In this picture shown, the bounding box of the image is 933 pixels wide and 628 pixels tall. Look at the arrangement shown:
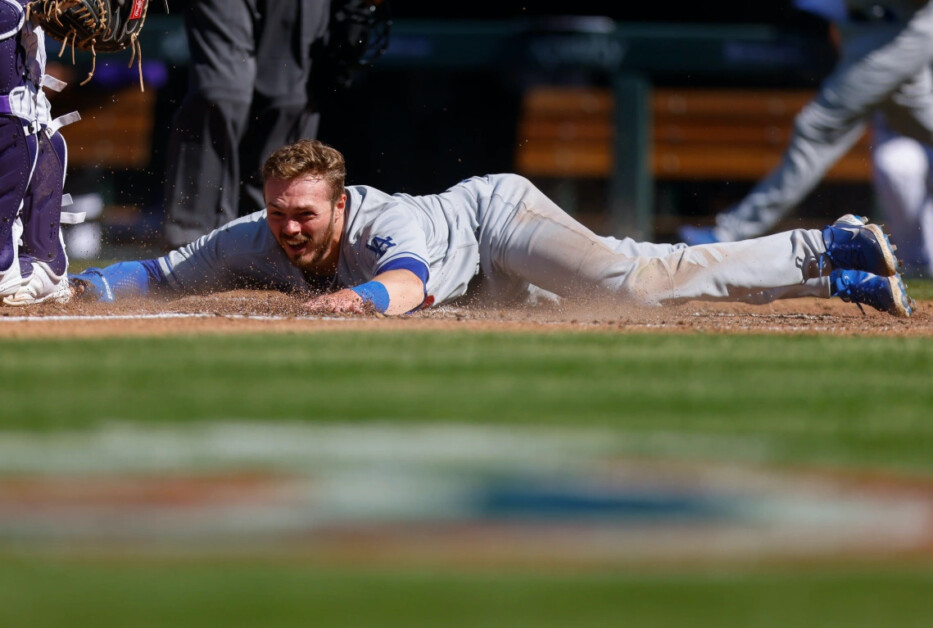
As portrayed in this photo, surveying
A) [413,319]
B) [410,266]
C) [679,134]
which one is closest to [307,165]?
[410,266]

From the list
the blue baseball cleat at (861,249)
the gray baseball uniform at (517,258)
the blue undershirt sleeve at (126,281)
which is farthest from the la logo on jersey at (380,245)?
the blue baseball cleat at (861,249)

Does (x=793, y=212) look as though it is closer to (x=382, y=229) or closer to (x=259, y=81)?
(x=259, y=81)

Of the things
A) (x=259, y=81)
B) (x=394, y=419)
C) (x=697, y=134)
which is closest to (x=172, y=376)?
(x=394, y=419)

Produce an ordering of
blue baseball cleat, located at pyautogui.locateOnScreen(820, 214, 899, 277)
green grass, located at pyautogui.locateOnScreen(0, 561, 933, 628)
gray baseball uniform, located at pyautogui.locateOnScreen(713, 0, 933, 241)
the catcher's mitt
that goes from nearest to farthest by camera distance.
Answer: green grass, located at pyautogui.locateOnScreen(0, 561, 933, 628) → the catcher's mitt → blue baseball cleat, located at pyautogui.locateOnScreen(820, 214, 899, 277) → gray baseball uniform, located at pyautogui.locateOnScreen(713, 0, 933, 241)

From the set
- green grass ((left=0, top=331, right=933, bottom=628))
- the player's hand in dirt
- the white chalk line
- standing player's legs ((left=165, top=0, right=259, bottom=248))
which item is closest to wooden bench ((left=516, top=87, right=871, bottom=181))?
standing player's legs ((left=165, top=0, right=259, bottom=248))

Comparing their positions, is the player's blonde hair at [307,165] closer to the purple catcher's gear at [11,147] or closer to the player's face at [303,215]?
the player's face at [303,215]

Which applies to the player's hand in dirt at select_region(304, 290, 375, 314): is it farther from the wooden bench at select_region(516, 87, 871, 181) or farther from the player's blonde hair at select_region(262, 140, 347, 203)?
the wooden bench at select_region(516, 87, 871, 181)

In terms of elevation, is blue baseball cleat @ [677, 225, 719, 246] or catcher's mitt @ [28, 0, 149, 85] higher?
catcher's mitt @ [28, 0, 149, 85]
